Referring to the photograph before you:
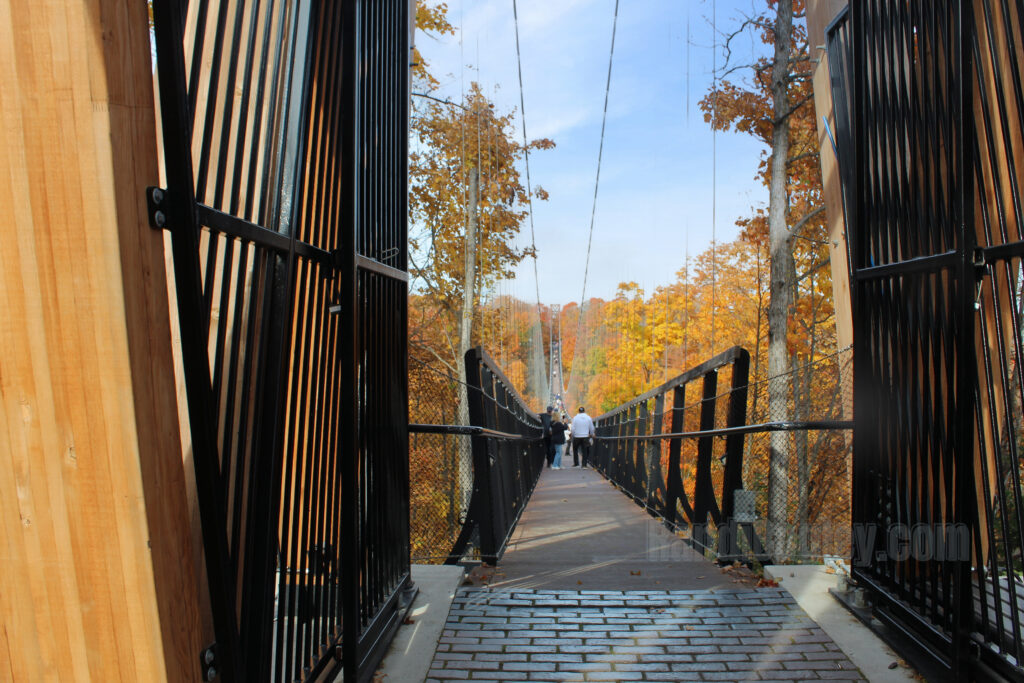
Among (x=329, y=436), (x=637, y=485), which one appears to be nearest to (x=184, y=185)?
(x=329, y=436)

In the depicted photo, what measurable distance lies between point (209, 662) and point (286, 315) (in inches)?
34.4

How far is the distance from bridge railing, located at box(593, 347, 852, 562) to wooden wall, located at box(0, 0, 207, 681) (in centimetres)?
319

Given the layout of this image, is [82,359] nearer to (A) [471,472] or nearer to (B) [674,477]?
(A) [471,472]

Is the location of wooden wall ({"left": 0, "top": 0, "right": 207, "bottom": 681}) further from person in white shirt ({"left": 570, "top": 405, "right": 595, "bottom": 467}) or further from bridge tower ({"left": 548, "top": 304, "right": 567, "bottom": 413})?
bridge tower ({"left": 548, "top": 304, "right": 567, "bottom": 413})

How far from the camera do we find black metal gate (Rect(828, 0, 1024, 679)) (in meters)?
2.47

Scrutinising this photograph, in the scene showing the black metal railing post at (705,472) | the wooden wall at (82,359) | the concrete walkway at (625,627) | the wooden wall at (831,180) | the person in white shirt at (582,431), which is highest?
the wooden wall at (831,180)

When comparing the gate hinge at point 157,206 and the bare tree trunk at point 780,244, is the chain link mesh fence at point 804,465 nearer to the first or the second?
→ the bare tree trunk at point 780,244

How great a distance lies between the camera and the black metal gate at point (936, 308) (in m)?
2.47

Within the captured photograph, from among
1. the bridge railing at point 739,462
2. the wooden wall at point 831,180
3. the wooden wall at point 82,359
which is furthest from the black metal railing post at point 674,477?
the wooden wall at point 82,359

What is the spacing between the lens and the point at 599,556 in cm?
510

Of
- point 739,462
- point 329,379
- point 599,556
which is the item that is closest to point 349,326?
point 329,379

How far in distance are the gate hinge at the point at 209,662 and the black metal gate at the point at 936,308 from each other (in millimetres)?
1894

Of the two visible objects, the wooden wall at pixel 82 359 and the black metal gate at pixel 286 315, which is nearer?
the wooden wall at pixel 82 359

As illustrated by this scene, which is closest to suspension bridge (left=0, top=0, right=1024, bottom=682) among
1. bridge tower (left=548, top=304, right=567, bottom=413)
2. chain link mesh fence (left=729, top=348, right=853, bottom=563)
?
chain link mesh fence (left=729, top=348, right=853, bottom=563)
